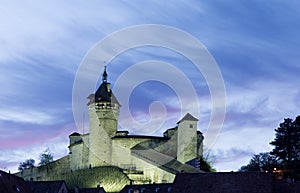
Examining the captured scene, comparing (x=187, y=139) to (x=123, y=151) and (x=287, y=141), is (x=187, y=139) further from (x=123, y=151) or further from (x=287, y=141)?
(x=287, y=141)

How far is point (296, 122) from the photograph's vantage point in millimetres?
91812

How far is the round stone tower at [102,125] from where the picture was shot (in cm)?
11925

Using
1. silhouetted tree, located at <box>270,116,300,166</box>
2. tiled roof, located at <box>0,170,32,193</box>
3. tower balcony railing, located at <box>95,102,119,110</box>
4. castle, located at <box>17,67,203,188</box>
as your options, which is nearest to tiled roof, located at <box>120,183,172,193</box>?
tiled roof, located at <box>0,170,32,193</box>

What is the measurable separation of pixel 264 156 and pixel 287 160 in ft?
87.5

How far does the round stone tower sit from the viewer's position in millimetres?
119250

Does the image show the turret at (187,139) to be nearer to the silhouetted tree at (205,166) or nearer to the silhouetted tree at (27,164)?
the silhouetted tree at (205,166)

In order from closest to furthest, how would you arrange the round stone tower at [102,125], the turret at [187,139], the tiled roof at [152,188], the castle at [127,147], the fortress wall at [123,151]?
the tiled roof at [152,188] → the castle at [127,147] → the turret at [187,139] → the fortress wall at [123,151] → the round stone tower at [102,125]

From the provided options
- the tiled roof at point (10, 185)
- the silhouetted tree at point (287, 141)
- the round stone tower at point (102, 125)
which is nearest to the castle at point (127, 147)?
the round stone tower at point (102, 125)

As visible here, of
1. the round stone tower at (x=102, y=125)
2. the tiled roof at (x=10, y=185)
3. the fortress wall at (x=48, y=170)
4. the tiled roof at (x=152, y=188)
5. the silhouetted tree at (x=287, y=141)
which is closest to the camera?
the tiled roof at (x=10, y=185)

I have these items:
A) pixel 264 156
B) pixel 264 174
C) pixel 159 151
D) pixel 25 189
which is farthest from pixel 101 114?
pixel 264 174

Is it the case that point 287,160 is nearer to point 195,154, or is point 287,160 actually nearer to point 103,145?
point 195,154

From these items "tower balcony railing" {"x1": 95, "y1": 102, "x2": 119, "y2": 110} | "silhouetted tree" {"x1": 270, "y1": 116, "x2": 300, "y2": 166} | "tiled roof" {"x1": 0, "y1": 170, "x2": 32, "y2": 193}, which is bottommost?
"tiled roof" {"x1": 0, "y1": 170, "x2": 32, "y2": 193}

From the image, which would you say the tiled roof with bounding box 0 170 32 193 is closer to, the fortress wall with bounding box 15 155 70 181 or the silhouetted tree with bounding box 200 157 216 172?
the silhouetted tree with bounding box 200 157 216 172

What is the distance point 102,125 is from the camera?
12038 cm
